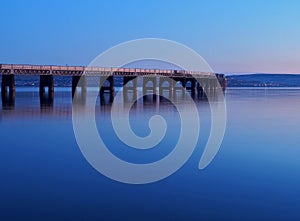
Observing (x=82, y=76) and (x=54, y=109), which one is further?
(x=82, y=76)

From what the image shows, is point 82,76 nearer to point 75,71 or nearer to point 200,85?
point 75,71

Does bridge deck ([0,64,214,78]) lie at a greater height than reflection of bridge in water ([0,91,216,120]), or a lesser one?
greater

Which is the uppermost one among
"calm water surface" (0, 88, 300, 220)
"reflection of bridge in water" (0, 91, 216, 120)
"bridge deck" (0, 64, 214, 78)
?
"bridge deck" (0, 64, 214, 78)

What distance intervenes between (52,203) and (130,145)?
8.67 meters

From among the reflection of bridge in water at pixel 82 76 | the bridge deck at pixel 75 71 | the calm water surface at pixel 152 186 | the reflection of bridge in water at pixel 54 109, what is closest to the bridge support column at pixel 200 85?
the reflection of bridge in water at pixel 82 76

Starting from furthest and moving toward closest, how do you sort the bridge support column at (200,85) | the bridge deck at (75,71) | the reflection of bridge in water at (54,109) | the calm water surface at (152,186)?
the bridge support column at (200,85) → the bridge deck at (75,71) → the reflection of bridge in water at (54,109) → the calm water surface at (152,186)

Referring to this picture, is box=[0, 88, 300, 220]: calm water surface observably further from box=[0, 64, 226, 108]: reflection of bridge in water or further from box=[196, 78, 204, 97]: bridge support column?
box=[196, 78, 204, 97]: bridge support column

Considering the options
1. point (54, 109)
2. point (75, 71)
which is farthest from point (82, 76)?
point (54, 109)

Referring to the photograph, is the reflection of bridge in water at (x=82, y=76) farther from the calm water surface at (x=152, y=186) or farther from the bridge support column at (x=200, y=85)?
the calm water surface at (x=152, y=186)

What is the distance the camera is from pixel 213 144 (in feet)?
57.8

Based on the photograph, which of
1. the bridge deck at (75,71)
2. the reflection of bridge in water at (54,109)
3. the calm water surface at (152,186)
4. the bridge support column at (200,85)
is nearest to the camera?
the calm water surface at (152,186)

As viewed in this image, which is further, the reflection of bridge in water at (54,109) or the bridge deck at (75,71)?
the bridge deck at (75,71)

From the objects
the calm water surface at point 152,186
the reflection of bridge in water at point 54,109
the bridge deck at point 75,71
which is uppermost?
the bridge deck at point 75,71

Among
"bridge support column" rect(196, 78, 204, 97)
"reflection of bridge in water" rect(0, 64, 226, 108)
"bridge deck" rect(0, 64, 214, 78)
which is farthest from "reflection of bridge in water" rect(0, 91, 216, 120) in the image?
"bridge support column" rect(196, 78, 204, 97)
